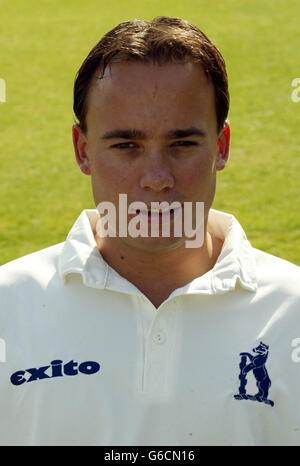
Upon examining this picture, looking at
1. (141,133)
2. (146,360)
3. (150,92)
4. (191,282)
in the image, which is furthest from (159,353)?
(150,92)

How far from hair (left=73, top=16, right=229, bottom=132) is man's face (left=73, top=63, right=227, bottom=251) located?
27 mm

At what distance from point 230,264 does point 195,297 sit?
0.15 meters

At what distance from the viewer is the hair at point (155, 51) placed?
2.14 metres

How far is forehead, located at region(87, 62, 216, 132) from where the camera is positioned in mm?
2102

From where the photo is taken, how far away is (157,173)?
208 centimetres

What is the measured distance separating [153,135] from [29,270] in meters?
0.53

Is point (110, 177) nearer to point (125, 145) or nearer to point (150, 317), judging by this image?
point (125, 145)

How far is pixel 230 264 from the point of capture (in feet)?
7.45

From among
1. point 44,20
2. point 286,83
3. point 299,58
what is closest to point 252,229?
point 286,83

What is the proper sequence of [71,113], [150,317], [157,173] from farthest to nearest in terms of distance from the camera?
[71,113]
[150,317]
[157,173]

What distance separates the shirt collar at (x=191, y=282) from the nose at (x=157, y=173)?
304mm

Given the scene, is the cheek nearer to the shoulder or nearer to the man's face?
the man's face
